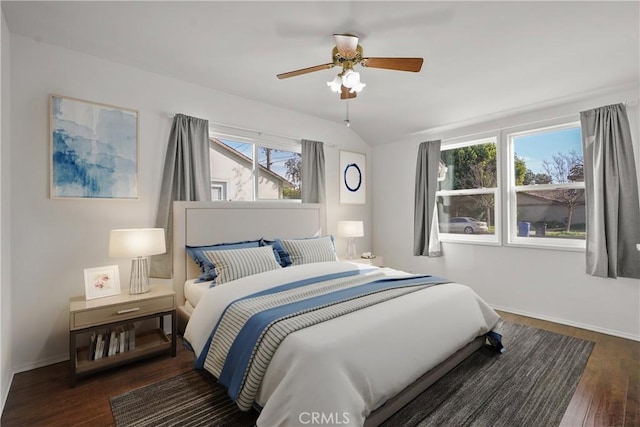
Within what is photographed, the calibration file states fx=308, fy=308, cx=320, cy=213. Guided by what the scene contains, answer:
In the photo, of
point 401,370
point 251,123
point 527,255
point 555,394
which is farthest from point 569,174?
point 251,123

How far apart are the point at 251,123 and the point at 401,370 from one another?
10.4 ft

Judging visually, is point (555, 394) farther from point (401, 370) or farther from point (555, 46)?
point (555, 46)

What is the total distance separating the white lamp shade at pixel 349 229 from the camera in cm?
439

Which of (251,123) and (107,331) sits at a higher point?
(251,123)

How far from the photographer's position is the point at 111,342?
2.46m

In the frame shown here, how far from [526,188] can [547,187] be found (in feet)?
0.69

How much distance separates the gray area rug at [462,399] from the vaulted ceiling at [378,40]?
2612mm

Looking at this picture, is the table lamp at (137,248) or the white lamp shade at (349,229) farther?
the white lamp shade at (349,229)

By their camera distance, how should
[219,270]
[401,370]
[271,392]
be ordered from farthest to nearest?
[219,270], [401,370], [271,392]

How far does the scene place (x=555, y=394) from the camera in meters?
2.09

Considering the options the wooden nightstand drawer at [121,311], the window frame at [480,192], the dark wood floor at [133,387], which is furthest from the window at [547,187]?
the wooden nightstand drawer at [121,311]

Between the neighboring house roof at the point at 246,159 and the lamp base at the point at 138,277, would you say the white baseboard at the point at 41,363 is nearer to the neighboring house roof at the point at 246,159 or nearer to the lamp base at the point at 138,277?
the lamp base at the point at 138,277

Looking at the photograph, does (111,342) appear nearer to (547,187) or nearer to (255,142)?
(255,142)

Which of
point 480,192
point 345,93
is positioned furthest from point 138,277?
point 480,192
